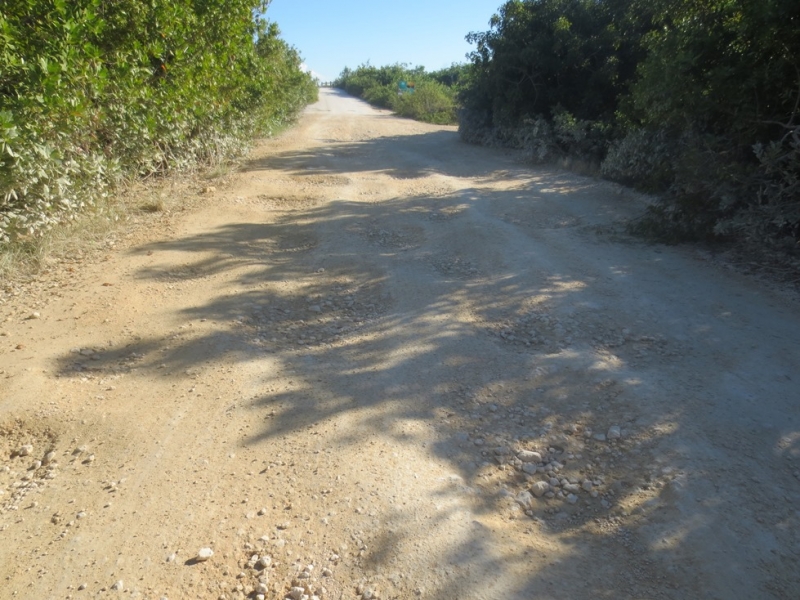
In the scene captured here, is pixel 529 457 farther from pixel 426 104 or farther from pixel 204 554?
pixel 426 104

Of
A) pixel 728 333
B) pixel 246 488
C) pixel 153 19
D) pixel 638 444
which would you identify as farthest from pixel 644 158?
pixel 246 488

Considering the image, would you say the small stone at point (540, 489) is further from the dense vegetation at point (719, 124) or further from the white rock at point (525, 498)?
the dense vegetation at point (719, 124)

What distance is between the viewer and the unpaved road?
267 centimetres

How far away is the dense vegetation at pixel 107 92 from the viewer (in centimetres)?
539

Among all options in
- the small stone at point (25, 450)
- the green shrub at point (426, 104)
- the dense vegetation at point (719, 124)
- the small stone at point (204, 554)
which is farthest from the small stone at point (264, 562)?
the green shrub at point (426, 104)

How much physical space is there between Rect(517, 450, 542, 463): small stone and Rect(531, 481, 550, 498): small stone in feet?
0.62

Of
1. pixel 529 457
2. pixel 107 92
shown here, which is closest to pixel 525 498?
pixel 529 457

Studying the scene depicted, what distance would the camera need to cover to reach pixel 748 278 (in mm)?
5926

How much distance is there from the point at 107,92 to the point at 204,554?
6.21 m

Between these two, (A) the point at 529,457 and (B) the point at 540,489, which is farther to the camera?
(A) the point at 529,457

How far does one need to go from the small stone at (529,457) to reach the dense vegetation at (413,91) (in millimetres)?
17450

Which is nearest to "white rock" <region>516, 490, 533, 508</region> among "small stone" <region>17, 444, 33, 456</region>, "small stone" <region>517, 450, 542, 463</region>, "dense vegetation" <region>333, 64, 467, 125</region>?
"small stone" <region>517, 450, 542, 463</region>

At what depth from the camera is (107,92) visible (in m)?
6.98

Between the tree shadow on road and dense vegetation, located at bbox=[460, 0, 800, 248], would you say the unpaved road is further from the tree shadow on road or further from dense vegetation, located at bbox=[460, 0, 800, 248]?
dense vegetation, located at bbox=[460, 0, 800, 248]
